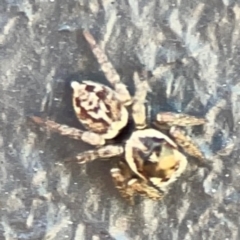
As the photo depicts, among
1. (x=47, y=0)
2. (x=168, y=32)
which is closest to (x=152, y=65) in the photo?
(x=168, y=32)

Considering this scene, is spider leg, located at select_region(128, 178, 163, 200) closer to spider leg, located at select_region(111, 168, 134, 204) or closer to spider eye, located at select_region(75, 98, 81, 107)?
spider leg, located at select_region(111, 168, 134, 204)

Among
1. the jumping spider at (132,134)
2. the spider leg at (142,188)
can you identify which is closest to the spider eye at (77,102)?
the jumping spider at (132,134)

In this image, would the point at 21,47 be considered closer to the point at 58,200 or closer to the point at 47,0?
the point at 47,0

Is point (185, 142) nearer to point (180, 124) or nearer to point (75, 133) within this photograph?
point (180, 124)

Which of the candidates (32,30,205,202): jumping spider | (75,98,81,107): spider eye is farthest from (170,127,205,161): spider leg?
(75,98,81,107): spider eye

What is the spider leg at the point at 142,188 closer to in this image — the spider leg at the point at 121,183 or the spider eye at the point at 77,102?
the spider leg at the point at 121,183
